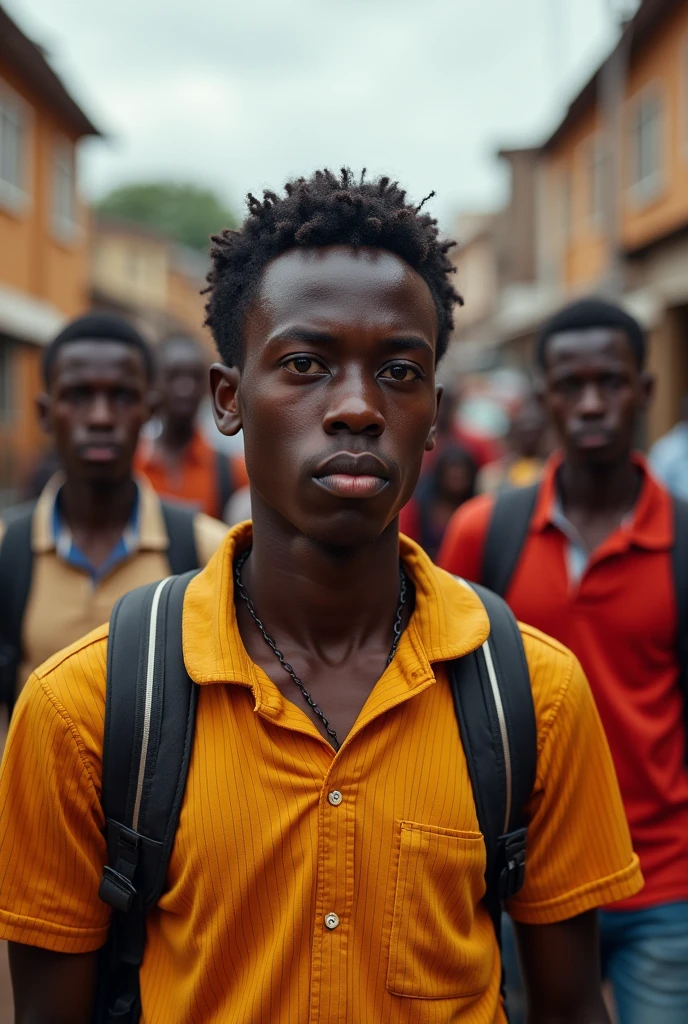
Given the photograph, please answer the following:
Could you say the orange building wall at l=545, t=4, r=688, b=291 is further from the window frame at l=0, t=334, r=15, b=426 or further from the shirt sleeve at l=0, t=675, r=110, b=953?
the shirt sleeve at l=0, t=675, r=110, b=953

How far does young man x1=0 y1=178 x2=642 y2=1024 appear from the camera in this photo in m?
1.80

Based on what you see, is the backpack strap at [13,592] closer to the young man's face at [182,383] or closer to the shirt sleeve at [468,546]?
the shirt sleeve at [468,546]

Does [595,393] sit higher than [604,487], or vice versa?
[595,393]

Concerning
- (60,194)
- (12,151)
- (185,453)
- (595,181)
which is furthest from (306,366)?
(60,194)

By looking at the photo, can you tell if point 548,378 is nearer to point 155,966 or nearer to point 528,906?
point 528,906

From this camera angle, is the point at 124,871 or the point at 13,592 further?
the point at 13,592

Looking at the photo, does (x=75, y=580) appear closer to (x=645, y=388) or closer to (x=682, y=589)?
(x=682, y=589)

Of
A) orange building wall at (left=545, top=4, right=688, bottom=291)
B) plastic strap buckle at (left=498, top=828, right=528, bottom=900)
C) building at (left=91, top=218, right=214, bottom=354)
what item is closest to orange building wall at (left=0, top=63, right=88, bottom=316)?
orange building wall at (left=545, top=4, right=688, bottom=291)

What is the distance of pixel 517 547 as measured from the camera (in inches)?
132

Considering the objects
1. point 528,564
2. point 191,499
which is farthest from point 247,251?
point 191,499

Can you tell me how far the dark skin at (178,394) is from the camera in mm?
6027

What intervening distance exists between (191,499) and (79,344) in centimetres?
224

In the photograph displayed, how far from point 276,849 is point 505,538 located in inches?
69.6

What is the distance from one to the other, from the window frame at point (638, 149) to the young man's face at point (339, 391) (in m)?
15.8
